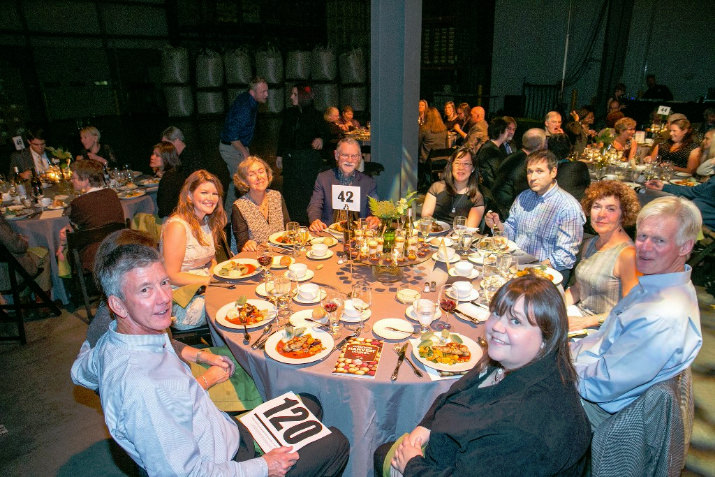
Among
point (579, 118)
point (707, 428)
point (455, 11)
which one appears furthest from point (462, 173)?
point (455, 11)

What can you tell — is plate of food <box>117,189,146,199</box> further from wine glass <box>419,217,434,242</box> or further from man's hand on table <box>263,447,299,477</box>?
man's hand on table <box>263,447,299,477</box>

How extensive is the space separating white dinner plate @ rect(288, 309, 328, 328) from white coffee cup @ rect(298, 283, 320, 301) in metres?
Answer: 0.13

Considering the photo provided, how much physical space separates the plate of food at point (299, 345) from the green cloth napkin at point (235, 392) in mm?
386

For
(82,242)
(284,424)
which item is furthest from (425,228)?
(82,242)

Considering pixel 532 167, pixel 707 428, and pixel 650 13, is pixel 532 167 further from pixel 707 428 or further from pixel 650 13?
pixel 650 13

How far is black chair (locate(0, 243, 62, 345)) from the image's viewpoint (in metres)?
3.64

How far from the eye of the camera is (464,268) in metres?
2.79

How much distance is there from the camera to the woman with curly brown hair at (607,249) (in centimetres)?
253

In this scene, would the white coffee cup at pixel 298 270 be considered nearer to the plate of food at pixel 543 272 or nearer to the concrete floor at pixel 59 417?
the plate of food at pixel 543 272

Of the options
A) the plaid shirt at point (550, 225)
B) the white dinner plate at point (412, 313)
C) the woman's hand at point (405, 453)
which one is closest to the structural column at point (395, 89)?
the plaid shirt at point (550, 225)

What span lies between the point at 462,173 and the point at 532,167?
0.70m

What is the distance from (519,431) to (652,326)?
760 millimetres

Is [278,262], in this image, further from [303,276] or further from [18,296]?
[18,296]

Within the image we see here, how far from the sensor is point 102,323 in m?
1.94
